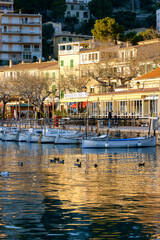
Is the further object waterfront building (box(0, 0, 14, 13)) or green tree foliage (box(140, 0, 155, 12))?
green tree foliage (box(140, 0, 155, 12))

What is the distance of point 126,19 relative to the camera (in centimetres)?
16700

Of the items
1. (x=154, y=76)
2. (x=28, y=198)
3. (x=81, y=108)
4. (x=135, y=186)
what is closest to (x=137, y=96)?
(x=154, y=76)

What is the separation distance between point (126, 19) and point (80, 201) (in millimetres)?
150607

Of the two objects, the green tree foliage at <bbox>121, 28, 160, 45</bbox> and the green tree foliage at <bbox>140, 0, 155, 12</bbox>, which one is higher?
the green tree foliage at <bbox>140, 0, 155, 12</bbox>

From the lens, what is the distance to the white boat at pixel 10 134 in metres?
63.1

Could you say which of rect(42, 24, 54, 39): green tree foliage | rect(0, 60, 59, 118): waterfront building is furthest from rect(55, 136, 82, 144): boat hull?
rect(42, 24, 54, 39): green tree foliage

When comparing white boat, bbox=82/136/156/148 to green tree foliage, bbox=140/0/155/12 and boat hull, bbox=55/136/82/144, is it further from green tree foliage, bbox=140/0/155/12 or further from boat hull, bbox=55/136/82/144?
green tree foliage, bbox=140/0/155/12

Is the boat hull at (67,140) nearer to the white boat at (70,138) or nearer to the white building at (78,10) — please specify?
the white boat at (70,138)

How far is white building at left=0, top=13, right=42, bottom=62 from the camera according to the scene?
14300cm

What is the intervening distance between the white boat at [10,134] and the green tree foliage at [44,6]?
101 m

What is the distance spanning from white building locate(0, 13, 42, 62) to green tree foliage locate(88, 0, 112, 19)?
84.6 ft

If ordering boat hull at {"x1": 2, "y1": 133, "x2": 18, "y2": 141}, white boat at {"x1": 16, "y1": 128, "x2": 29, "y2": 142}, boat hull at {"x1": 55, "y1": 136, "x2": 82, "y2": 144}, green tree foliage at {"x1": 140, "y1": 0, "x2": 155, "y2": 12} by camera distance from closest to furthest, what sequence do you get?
boat hull at {"x1": 55, "y1": 136, "x2": 82, "y2": 144}
white boat at {"x1": 16, "y1": 128, "x2": 29, "y2": 142}
boat hull at {"x1": 2, "y1": 133, "x2": 18, "y2": 141}
green tree foliage at {"x1": 140, "y1": 0, "x2": 155, "y2": 12}

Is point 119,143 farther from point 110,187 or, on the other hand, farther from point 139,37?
point 139,37

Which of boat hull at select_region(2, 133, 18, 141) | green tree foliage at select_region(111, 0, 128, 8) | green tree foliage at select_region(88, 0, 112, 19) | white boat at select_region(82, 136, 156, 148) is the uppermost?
green tree foliage at select_region(111, 0, 128, 8)
